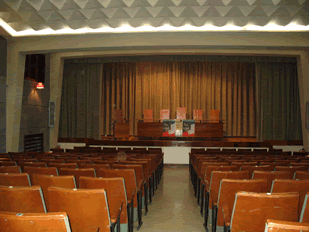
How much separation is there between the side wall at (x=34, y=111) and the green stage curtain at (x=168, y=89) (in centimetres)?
491

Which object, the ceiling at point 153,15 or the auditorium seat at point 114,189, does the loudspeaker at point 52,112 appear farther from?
the auditorium seat at point 114,189

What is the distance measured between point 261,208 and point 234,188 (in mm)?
596

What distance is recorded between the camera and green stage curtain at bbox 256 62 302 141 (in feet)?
41.3

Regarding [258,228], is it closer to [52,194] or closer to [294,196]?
[294,196]

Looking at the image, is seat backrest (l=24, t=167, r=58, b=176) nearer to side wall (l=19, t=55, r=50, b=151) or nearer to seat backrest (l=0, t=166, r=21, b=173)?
seat backrest (l=0, t=166, r=21, b=173)

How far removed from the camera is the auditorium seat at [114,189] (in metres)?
2.35

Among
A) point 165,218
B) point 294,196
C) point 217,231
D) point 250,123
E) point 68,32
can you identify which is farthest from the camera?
point 250,123

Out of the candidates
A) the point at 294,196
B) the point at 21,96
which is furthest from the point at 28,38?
the point at 294,196

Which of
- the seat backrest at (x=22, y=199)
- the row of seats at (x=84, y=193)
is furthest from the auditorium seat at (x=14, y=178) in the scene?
the seat backrest at (x=22, y=199)

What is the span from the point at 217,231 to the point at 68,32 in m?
8.03

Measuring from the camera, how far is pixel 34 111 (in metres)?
9.88

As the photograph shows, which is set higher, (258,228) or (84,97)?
(84,97)

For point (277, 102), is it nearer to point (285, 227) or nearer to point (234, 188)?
point (234, 188)

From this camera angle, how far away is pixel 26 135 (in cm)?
938
